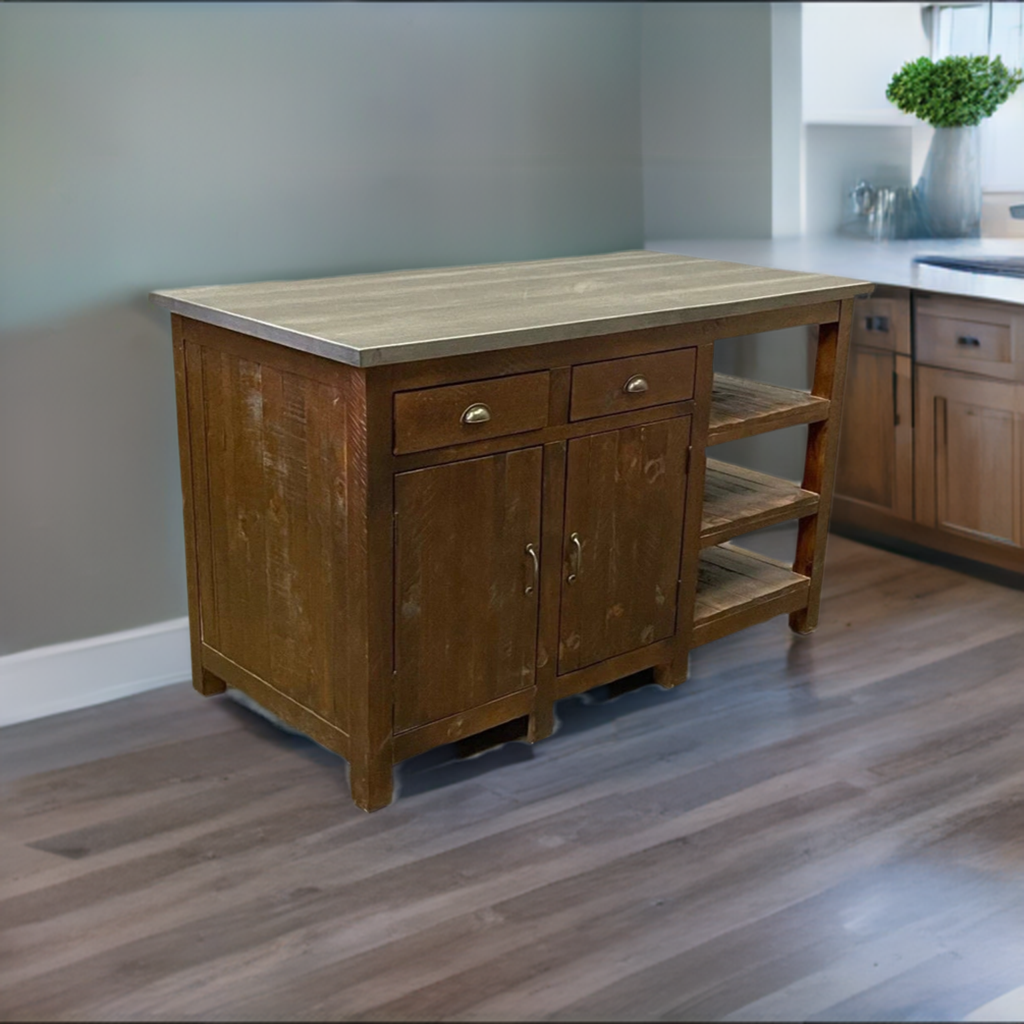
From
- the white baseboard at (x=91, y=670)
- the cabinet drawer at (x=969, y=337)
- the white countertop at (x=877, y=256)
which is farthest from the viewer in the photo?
the white countertop at (x=877, y=256)

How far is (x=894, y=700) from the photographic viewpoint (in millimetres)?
2723

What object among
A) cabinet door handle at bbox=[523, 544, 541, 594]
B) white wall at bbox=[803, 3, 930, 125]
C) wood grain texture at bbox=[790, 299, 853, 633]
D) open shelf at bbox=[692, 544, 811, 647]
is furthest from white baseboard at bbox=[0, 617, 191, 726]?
white wall at bbox=[803, 3, 930, 125]

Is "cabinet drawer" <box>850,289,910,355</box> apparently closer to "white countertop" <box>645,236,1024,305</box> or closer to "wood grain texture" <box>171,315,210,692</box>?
"white countertop" <box>645,236,1024,305</box>

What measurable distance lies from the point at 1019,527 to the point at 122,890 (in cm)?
229

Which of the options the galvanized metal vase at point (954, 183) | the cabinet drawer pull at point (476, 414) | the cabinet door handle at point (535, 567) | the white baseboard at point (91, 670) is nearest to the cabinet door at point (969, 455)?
the galvanized metal vase at point (954, 183)

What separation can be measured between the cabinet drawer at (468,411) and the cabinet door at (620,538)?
0.45 feet

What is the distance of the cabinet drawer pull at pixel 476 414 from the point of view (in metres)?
2.10

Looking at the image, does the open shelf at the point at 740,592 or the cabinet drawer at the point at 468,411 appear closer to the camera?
the cabinet drawer at the point at 468,411

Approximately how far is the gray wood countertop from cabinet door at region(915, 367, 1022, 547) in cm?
65

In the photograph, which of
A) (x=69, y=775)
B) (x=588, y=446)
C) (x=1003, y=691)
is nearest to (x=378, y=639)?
(x=588, y=446)

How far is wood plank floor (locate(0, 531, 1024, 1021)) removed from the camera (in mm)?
1794

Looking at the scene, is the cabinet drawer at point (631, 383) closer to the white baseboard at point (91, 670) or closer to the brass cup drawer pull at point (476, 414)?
the brass cup drawer pull at point (476, 414)

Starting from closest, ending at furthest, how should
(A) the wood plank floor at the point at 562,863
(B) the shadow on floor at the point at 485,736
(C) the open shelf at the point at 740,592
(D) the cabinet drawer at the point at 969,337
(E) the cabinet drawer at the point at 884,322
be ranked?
(A) the wood plank floor at the point at 562,863, (B) the shadow on floor at the point at 485,736, (C) the open shelf at the point at 740,592, (D) the cabinet drawer at the point at 969,337, (E) the cabinet drawer at the point at 884,322

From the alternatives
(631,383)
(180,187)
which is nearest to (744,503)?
(631,383)
